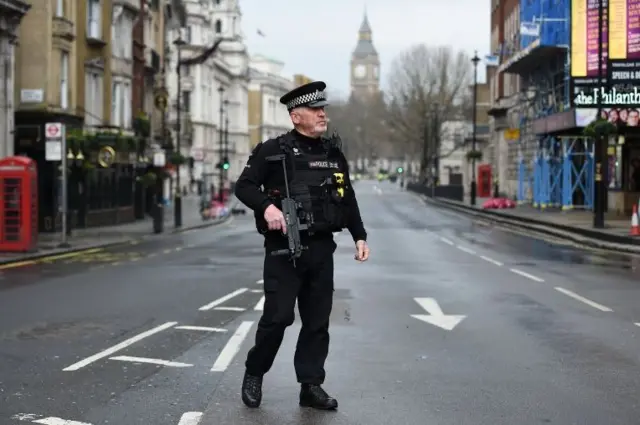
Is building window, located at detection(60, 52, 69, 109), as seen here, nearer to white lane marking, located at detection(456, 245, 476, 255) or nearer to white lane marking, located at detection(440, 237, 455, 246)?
white lane marking, located at detection(440, 237, 455, 246)

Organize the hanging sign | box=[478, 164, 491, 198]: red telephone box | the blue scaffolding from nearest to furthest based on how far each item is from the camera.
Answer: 1. the hanging sign
2. the blue scaffolding
3. box=[478, 164, 491, 198]: red telephone box

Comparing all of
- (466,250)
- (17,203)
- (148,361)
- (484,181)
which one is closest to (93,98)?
(17,203)

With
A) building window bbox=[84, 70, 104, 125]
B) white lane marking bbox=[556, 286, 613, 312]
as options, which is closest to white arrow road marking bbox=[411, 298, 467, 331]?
white lane marking bbox=[556, 286, 613, 312]

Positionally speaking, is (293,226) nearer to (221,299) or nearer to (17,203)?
(221,299)

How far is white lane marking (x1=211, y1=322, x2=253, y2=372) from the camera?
28.3ft

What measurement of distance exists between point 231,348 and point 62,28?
2991 cm

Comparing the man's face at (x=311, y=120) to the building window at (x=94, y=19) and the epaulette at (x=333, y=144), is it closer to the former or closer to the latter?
the epaulette at (x=333, y=144)

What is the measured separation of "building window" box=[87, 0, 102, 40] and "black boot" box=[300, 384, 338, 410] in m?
36.4

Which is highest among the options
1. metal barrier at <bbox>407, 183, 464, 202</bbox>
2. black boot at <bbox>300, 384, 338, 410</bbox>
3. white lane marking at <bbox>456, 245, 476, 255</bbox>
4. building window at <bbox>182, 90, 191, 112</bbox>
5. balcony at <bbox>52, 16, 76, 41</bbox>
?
building window at <bbox>182, 90, 191, 112</bbox>

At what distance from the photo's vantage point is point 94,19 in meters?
41.7

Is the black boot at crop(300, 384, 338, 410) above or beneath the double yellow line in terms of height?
above

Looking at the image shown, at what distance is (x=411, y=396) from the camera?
7395 millimetres

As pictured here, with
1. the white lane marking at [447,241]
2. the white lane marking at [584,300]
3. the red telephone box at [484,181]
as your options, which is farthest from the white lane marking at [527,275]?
the red telephone box at [484,181]

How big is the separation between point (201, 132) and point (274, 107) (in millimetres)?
58009
